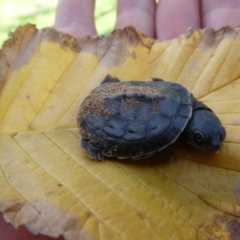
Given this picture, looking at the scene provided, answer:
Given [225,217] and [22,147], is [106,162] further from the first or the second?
[225,217]

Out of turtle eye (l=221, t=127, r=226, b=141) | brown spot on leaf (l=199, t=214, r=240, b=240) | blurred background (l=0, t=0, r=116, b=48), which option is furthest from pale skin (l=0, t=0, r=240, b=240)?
brown spot on leaf (l=199, t=214, r=240, b=240)

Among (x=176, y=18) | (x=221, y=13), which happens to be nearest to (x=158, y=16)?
(x=176, y=18)

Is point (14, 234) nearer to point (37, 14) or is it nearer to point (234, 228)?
point (234, 228)

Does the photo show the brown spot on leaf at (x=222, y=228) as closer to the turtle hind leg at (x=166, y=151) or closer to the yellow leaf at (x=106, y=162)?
the yellow leaf at (x=106, y=162)

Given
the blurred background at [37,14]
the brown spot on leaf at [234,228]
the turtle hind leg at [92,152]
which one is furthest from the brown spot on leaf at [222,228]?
the blurred background at [37,14]

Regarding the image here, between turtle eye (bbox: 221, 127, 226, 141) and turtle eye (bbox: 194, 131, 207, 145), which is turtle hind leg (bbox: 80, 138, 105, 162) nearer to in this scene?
turtle eye (bbox: 194, 131, 207, 145)

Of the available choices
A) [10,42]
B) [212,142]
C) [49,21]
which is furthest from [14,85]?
[49,21]

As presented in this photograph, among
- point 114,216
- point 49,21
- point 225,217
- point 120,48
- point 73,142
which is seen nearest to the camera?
point 114,216

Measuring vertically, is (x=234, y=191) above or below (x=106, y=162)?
below
